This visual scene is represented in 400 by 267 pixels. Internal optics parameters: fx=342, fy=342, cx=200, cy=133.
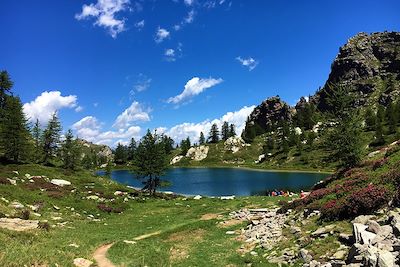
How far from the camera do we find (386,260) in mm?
12828

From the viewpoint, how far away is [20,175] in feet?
174

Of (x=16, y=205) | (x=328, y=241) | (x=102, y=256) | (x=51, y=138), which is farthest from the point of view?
(x=51, y=138)

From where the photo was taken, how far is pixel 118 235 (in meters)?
32.0

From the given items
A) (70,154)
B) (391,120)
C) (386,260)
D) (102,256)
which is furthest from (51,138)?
(391,120)

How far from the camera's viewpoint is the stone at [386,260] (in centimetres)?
1269

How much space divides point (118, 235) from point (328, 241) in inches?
782

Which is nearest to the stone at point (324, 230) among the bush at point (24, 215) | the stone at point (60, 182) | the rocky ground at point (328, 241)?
the rocky ground at point (328, 241)

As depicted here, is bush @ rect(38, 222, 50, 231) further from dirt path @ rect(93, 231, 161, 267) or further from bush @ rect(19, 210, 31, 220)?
dirt path @ rect(93, 231, 161, 267)

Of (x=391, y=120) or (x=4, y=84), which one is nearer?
(x=4, y=84)

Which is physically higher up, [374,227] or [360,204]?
[360,204]

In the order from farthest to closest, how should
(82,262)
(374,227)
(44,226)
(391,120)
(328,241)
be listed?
(391,120) < (44,226) < (82,262) < (328,241) < (374,227)

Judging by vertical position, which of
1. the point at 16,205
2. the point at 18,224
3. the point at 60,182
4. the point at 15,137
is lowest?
the point at 18,224

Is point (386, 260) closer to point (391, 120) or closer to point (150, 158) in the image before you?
point (150, 158)

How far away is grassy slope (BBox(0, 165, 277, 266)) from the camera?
2150cm
